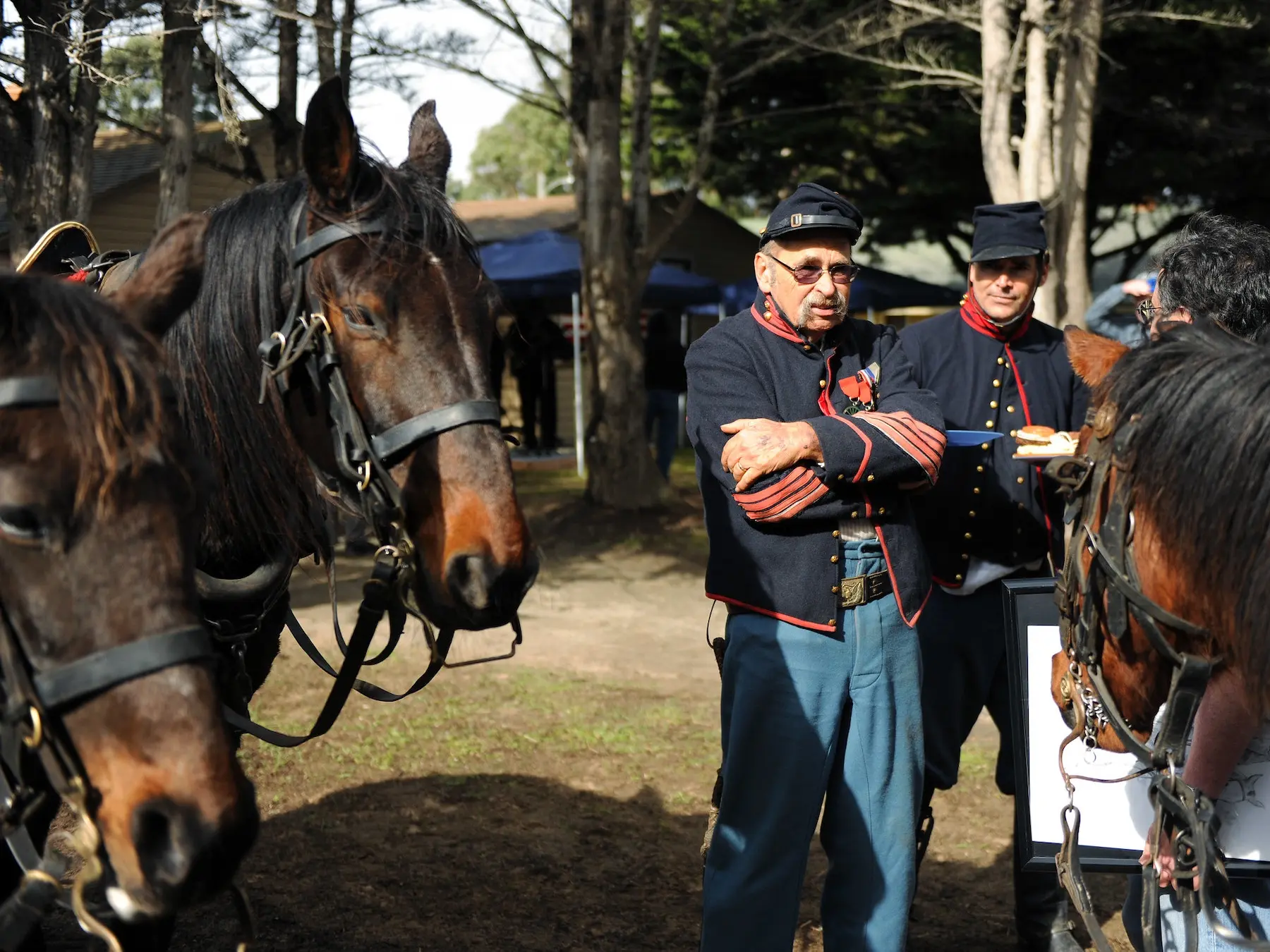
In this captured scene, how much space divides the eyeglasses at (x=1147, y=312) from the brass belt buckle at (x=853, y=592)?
3.25 ft

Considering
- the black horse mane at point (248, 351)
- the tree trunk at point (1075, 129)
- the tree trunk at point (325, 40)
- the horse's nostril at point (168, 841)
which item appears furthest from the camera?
→ the tree trunk at point (1075, 129)

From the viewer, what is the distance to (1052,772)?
3.27 meters

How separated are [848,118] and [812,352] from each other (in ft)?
60.8

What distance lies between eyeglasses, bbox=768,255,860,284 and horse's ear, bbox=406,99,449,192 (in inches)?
36.2

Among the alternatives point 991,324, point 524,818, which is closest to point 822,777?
point 991,324

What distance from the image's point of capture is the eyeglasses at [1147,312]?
317 cm

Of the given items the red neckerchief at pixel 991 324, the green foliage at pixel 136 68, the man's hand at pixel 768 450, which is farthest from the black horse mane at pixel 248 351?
the green foliage at pixel 136 68

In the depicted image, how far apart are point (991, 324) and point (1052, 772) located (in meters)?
1.54

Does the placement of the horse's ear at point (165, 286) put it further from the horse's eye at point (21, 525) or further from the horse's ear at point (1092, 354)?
the horse's ear at point (1092, 354)

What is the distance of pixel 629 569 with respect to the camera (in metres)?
10.7

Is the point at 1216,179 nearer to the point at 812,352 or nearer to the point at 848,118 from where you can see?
the point at 848,118

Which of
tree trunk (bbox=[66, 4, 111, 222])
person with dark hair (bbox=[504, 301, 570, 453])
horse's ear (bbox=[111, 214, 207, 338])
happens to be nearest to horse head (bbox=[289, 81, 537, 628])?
horse's ear (bbox=[111, 214, 207, 338])

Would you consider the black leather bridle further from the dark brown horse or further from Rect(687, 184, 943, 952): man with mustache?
Rect(687, 184, 943, 952): man with mustache

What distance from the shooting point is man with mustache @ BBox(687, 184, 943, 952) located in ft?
10.3
